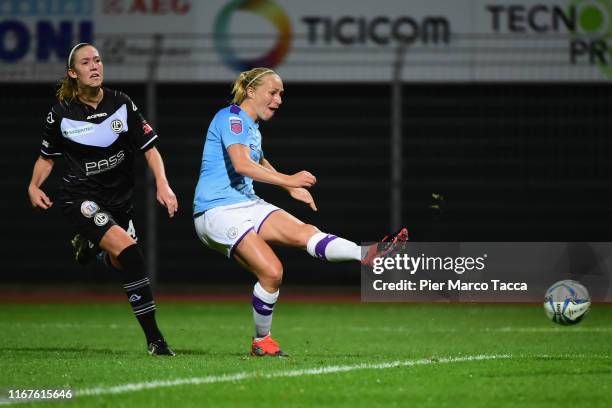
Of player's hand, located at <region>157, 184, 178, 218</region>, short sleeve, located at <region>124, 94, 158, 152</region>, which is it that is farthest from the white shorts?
short sleeve, located at <region>124, 94, 158, 152</region>

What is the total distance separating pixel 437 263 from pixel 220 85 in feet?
27.6

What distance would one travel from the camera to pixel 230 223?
8.02 metres

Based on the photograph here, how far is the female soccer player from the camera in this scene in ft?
26.0

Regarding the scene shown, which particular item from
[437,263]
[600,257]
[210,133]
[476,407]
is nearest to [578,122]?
[600,257]

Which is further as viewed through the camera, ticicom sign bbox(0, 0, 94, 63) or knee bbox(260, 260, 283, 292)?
ticicom sign bbox(0, 0, 94, 63)

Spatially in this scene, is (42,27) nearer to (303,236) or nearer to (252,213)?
(252,213)

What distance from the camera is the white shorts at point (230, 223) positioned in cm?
802

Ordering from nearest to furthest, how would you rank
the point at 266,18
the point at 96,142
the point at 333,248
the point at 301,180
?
the point at 301,180 → the point at 333,248 → the point at 96,142 → the point at 266,18

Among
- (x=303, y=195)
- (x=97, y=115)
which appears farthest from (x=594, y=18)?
(x=97, y=115)

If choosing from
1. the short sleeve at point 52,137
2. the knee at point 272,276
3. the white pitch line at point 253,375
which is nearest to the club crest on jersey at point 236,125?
the knee at point 272,276

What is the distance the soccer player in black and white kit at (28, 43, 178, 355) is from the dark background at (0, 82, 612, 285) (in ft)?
27.9

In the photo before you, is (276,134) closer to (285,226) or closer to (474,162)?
(474,162)

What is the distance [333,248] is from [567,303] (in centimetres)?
195

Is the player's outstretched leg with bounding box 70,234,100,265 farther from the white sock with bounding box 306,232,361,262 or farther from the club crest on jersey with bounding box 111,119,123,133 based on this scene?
the white sock with bounding box 306,232,361,262
